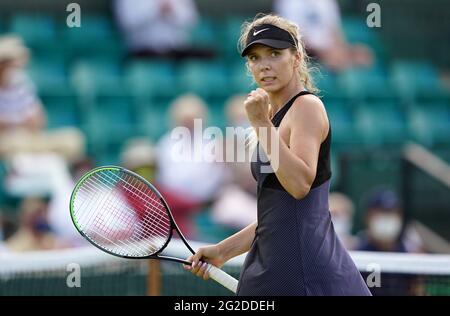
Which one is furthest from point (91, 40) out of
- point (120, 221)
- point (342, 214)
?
point (120, 221)

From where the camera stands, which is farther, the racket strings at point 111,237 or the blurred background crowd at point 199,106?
the blurred background crowd at point 199,106

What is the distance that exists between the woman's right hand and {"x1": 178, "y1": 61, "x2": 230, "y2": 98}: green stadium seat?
4.77 meters

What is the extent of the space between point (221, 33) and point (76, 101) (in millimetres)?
1575

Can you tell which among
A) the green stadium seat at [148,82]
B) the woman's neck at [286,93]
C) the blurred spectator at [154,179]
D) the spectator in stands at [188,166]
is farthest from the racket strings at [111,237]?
the green stadium seat at [148,82]

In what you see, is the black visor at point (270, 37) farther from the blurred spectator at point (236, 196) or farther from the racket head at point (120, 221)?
the blurred spectator at point (236, 196)

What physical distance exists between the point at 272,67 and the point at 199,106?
4.22 m

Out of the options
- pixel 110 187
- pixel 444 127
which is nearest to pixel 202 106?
pixel 444 127

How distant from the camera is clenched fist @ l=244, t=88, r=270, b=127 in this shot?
309 cm

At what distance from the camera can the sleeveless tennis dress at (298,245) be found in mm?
3182

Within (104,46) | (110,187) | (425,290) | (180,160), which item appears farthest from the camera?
(104,46)

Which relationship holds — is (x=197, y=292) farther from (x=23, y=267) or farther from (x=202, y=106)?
(x=202, y=106)

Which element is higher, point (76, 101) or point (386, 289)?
point (76, 101)

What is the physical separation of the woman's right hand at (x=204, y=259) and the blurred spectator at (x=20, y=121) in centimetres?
377

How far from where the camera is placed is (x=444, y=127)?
8867 millimetres
